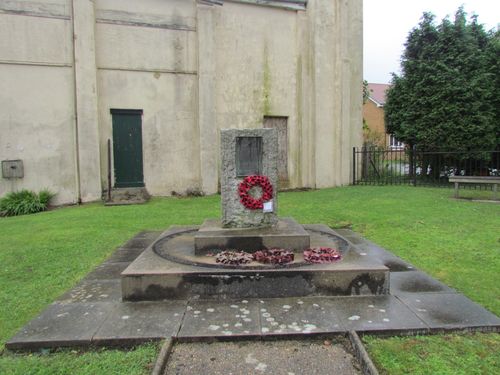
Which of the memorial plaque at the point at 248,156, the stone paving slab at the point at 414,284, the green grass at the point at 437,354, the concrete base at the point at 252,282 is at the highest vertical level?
the memorial plaque at the point at 248,156

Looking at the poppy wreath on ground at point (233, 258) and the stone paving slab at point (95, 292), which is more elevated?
the poppy wreath on ground at point (233, 258)

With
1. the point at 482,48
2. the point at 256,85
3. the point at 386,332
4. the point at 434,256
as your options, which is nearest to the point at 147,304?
the point at 386,332

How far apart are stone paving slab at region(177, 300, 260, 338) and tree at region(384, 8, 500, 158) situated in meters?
12.8

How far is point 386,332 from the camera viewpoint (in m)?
3.34

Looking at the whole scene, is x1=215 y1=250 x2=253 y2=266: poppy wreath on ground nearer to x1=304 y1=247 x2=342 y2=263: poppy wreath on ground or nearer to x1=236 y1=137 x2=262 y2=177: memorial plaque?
x1=304 y1=247 x2=342 y2=263: poppy wreath on ground

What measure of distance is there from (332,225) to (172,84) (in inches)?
297

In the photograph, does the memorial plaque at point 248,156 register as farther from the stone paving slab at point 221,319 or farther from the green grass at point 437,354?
the green grass at point 437,354

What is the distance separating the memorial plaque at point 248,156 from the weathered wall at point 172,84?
307 inches

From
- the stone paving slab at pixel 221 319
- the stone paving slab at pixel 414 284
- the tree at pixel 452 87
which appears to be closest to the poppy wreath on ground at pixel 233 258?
the stone paving slab at pixel 221 319

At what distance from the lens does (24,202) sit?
11266 millimetres

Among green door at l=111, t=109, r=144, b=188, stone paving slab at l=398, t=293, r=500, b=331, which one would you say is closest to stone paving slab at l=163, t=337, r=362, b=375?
stone paving slab at l=398, t=293, r=500, b=331

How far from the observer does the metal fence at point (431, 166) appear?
47.1 feet

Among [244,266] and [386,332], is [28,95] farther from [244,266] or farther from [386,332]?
[386,332]

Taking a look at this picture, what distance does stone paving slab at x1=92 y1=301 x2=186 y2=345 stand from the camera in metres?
3.25
